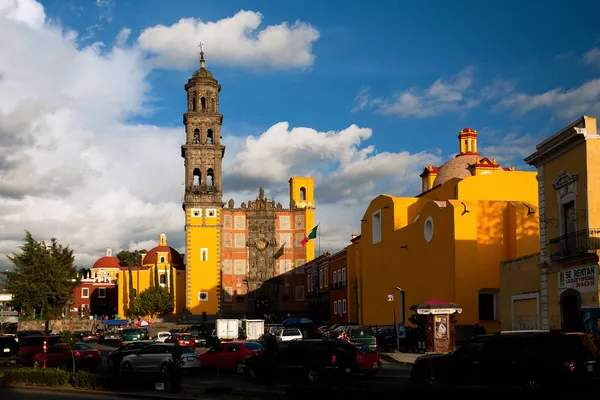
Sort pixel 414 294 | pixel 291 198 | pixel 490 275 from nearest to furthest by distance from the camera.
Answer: pixel 490 275 → pixel 414 294 → pixel 291 198

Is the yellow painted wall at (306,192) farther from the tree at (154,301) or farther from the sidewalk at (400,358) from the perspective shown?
the sidewalk at (400,358)

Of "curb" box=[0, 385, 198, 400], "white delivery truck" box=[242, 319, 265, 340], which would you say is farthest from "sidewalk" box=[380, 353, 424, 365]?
"white delivery truck" box=[242, 319, 265, 340]

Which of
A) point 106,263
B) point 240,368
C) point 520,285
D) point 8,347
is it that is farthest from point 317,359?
point 106,263

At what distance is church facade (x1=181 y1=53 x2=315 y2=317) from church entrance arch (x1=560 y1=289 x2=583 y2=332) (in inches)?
2628

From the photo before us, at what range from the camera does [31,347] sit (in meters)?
39.8

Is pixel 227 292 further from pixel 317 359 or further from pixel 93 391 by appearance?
pixel 93 391

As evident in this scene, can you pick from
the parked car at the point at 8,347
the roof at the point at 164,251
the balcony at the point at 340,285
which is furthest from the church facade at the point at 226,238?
the parked car at the point at 8,347

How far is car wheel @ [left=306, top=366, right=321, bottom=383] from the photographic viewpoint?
2625cm

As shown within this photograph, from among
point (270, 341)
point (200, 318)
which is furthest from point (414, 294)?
point (200, 318)

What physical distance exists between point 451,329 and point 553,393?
25577 millimetres

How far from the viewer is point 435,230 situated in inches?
2026

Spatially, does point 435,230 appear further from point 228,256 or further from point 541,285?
point 228,256

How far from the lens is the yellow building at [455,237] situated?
159 ft

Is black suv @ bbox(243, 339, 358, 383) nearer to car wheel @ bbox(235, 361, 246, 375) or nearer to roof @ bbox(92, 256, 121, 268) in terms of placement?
car wheel @ bbox(235, 361, 246, 375)
